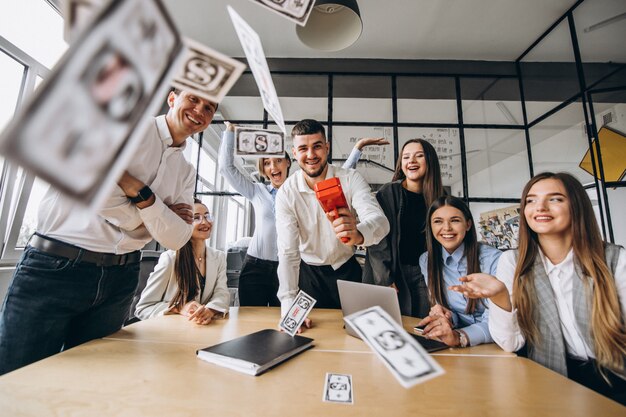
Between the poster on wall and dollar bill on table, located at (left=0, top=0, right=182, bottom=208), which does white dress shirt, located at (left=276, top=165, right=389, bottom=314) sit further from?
the poster on wall

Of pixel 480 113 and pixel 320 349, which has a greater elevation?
pixel 480 113

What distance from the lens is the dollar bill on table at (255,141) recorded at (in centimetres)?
109

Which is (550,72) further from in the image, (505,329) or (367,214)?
(505,329)

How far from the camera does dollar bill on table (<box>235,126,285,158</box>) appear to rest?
1093 mm

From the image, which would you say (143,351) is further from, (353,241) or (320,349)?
(353,241)

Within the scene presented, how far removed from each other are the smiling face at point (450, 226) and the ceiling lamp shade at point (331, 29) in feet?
3.30

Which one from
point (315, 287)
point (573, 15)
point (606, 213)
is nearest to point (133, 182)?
point (315, 287)

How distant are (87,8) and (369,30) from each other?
301 cm

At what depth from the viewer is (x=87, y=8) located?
241 mm

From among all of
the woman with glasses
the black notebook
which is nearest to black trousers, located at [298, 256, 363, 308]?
the woman with glasses

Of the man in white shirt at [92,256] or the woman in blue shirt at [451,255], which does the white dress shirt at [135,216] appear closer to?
the man in white shirt at [92,256]

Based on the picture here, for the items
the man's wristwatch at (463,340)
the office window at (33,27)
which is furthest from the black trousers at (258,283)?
the office window at (33,27)

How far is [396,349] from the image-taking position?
0.43 metres

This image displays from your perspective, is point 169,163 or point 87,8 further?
point 169,163
